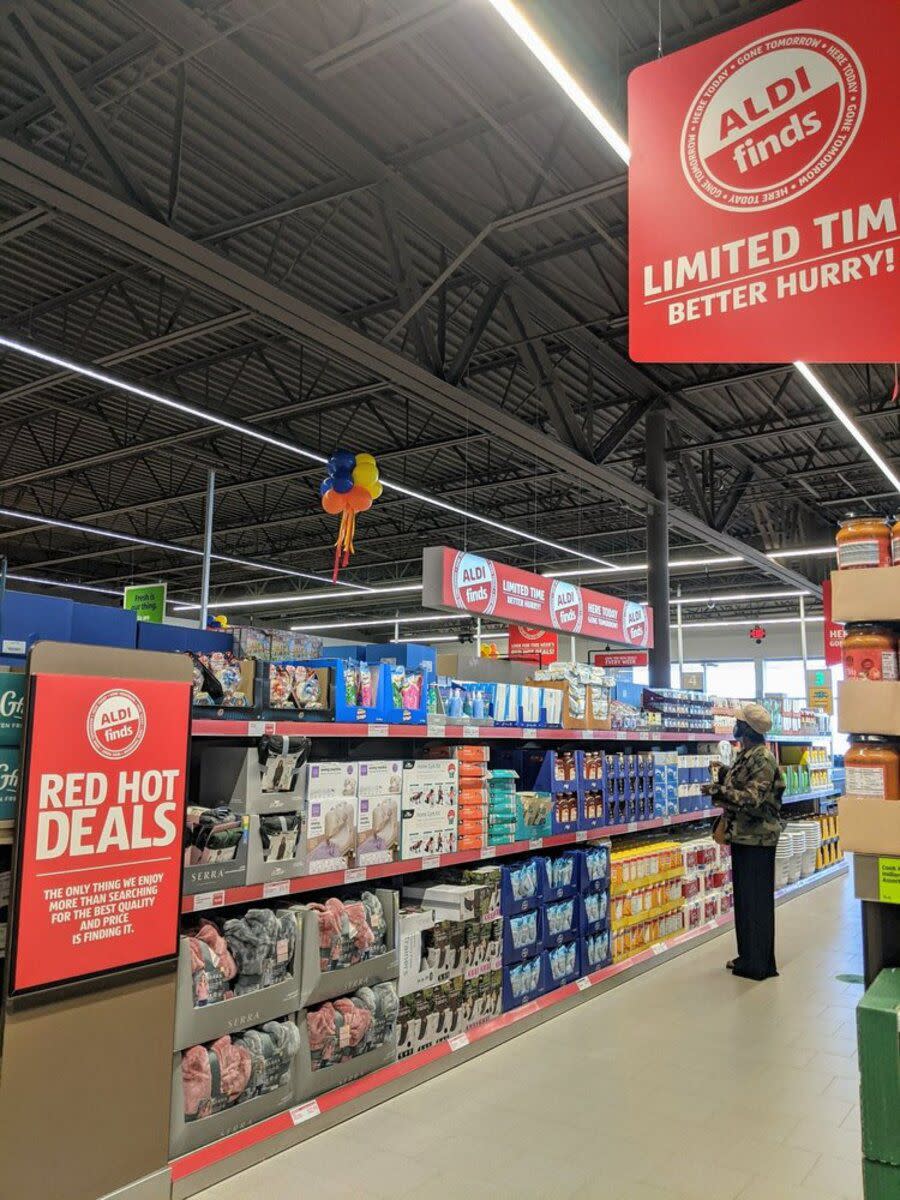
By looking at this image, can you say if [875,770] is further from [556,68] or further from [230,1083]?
[556,68]

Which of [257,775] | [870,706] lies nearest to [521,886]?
[257,775]

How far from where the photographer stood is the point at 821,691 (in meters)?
16.8

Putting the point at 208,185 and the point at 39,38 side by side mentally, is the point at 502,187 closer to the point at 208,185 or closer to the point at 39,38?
the point at 208,185

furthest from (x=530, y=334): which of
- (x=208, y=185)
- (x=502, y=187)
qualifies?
(x=208, y=185)

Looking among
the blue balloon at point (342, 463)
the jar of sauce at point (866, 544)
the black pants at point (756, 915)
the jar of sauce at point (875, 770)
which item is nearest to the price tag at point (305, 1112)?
the jar of sauce at point (875, 770)

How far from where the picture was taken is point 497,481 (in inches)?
576

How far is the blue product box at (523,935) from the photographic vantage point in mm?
4859

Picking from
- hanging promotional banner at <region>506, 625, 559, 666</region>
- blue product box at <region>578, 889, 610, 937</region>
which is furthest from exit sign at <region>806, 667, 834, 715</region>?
blue product box at <region>578, 889, 610, 937</region>

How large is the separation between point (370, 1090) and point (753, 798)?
11.5ft

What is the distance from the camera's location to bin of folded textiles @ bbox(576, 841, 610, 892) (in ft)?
18.4

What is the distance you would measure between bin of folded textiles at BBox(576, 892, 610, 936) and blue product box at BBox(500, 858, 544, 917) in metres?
0.52

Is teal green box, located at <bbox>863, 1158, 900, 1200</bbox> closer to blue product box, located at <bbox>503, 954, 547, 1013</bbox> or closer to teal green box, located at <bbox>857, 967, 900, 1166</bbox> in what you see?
teal green box, located at <bbox>857, 967, 900, 1166</bbox>

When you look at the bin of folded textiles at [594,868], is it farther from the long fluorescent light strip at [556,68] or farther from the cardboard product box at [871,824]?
the cardboard product box at [871,824]

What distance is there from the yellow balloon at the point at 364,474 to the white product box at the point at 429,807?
14.2 ft
